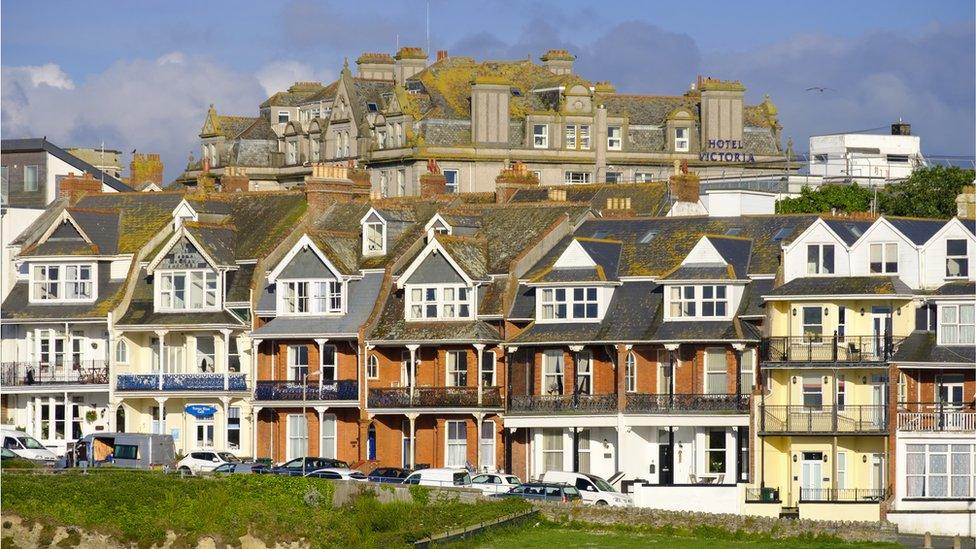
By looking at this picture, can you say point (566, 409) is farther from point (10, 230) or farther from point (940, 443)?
point (10, 230)

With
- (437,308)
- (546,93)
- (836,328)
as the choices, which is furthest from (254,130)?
(836,328)

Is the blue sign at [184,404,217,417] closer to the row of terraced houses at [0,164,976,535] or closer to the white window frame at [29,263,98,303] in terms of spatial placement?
the row of terraced houses at [0,164,976,535]

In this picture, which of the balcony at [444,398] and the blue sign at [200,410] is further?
the blue sign at [200,410]

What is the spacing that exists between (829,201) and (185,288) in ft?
116

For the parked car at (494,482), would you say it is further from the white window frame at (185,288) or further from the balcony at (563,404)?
the white window frame at (185,288)

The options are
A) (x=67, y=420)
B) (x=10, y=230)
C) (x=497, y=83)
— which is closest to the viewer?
(x=67, y=420)

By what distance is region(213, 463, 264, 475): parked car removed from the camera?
93144mm

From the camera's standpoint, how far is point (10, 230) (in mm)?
114812

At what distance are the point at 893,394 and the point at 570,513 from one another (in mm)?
12674

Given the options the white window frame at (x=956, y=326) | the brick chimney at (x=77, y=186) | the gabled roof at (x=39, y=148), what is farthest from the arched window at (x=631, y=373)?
the gabled roof at (x=39, y=148)

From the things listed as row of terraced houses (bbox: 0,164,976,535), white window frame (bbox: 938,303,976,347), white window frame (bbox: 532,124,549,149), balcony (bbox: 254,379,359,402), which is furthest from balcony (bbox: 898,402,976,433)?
white window frame (bbox: 532,124,549,149)

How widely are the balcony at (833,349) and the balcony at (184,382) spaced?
913 inches

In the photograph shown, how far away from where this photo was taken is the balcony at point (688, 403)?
92.4 metres

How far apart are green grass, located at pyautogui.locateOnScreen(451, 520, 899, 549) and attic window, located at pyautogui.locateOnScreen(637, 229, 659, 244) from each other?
1870 cm
